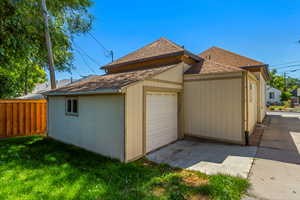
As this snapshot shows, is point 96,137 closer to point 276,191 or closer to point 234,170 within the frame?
point 234,170

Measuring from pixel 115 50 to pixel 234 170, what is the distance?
13781mm

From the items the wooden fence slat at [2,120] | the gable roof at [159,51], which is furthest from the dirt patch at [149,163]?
the wooden fence slat at [2,120]

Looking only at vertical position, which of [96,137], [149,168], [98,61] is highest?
[98,61]

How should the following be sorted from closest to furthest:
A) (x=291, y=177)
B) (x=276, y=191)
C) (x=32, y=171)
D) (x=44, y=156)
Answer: (x=276, y=191)
(x=291, y=177)
(x=32, y=171)
(x=44, y=156)

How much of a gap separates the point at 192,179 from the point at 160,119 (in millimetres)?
2713

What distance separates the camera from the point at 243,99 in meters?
5.82

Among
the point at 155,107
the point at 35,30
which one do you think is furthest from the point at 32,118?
the point at 155,107

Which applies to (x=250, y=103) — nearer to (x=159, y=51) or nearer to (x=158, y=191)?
(x=159, y=51)

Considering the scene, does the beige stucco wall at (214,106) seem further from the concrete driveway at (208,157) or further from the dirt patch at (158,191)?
the dirt patch at (158,191)

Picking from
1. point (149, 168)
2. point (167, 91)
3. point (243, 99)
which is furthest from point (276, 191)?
point (167, 91)

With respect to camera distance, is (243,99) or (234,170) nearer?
(234,170)

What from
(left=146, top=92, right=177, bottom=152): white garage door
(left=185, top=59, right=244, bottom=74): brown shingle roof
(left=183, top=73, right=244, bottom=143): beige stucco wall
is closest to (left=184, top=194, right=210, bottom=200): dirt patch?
(left=146, top=92, right=177, bottom=152): white garage door

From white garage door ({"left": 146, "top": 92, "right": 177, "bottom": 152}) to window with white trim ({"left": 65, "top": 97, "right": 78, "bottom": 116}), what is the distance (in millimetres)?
3073

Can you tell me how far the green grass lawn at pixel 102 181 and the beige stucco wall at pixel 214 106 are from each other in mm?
3087
